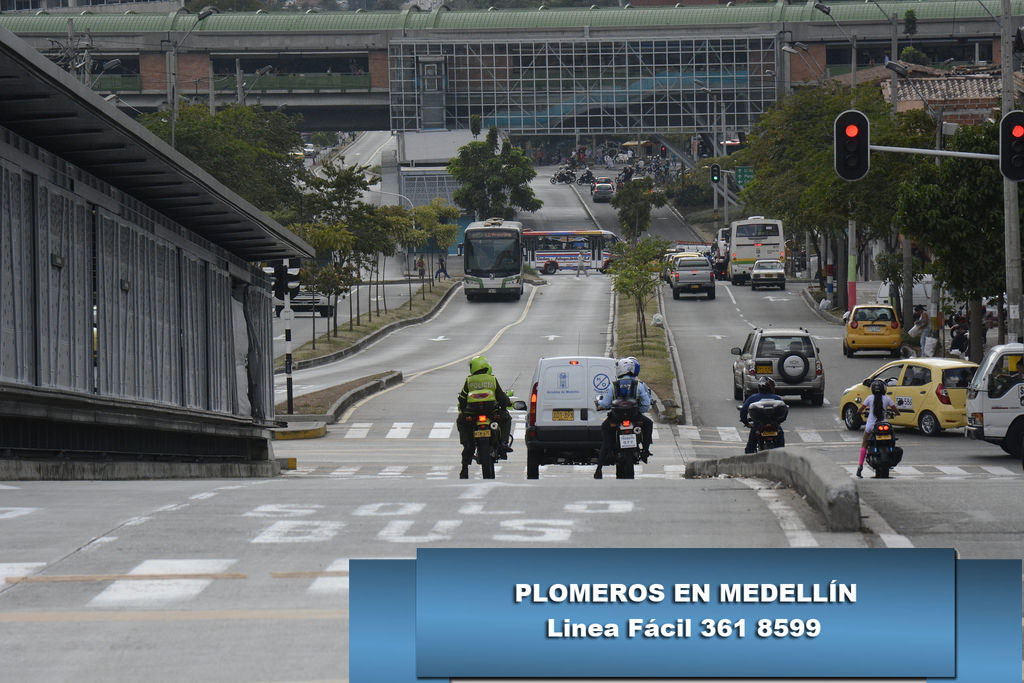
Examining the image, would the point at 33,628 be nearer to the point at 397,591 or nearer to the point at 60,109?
the point at 397,591

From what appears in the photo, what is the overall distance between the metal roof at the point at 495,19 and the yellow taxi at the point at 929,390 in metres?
88.5

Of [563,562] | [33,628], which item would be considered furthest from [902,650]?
[33,628]

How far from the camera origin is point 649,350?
47969mm

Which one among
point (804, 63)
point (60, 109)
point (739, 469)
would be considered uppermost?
point (804, 63)

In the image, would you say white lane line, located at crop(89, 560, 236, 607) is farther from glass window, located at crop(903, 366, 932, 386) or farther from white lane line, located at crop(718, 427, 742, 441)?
white lane line, located at crop(718, 427, 742, 441)

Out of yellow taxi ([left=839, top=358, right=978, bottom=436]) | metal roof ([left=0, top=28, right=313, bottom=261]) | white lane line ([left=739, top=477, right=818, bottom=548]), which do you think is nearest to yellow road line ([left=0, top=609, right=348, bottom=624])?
white lane line ([left=739, top=477, right=818, bottom=548])

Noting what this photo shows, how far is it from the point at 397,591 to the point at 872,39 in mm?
115441

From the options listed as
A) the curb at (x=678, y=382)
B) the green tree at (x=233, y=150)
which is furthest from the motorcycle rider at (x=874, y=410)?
the green tree at (x=233, y=150)

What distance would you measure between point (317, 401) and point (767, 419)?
19775mm

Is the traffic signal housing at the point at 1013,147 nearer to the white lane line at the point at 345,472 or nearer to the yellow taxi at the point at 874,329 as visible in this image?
the white lane line at the point at 345,472

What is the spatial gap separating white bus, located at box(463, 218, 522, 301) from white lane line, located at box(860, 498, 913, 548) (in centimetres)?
6247

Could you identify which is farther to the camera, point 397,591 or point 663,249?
point 663,249

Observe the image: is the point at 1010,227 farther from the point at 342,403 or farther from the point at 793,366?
the point at 342,403

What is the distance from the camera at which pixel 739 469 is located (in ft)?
56.3
